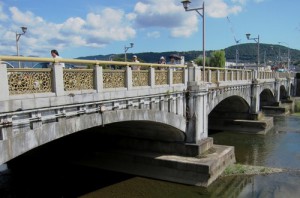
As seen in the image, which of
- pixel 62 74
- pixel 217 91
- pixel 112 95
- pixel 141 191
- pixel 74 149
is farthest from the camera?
pixel 217 91

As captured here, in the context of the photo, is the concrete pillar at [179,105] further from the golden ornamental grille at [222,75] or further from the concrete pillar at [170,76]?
the golden ornamental grille at [222,75]

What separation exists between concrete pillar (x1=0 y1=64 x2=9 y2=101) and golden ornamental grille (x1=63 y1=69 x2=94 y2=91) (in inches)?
78.1

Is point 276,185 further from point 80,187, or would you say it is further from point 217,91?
point 80,187

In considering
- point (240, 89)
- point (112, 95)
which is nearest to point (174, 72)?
point (112, 95)

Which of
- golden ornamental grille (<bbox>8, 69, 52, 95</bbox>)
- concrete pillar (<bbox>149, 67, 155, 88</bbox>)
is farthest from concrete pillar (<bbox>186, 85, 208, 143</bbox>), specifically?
golden ornamental grille (<bbox>8, 69, 52, 95</bbox>)

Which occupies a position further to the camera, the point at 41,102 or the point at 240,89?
the point at 240,89

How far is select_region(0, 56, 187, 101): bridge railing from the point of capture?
7488 mm

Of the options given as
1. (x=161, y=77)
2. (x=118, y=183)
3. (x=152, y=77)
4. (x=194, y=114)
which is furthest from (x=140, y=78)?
(x=118, y=183)

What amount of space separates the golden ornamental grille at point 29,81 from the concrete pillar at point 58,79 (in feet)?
0.43

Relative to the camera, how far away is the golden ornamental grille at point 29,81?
7.50 meters

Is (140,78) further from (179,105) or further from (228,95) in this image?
(228,95)

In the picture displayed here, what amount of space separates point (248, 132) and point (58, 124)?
74.5 feet

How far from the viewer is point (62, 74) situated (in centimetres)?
873

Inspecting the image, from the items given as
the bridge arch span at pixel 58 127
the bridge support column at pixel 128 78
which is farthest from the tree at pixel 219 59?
the bridge support column at pixel 128 78
